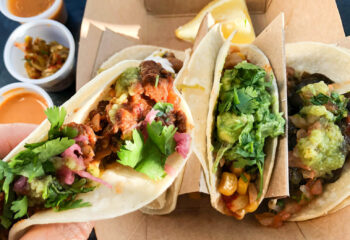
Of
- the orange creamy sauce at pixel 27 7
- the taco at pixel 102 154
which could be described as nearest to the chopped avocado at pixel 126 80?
the taco at pixel 102 154

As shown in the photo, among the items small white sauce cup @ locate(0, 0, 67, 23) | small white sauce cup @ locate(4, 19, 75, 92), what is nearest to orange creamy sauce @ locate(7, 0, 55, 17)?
small white sauce cup @ locate(0, 0, 67, 23)

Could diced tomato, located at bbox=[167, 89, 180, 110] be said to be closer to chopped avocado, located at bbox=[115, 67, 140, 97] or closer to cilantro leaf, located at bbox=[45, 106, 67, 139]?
chopped avocado, located at bbox=[115, 67, 140, 97]

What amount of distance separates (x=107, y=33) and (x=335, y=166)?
2.12 m

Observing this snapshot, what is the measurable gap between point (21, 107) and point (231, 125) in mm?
1965

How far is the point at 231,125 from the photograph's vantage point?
1977mm

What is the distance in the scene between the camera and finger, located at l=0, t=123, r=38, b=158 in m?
1.83

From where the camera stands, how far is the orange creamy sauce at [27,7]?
316 centimetres

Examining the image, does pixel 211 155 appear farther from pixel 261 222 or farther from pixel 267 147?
pixel 261 222

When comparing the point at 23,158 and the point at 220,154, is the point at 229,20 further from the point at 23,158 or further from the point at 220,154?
the point at 23,158

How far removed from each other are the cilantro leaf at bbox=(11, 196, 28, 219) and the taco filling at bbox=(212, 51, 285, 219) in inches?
45.3

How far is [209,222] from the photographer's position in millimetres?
2422

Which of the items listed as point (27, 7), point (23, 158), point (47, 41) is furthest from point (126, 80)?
point (27, 7)

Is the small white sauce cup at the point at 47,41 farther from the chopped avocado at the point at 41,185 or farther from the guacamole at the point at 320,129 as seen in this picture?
the guacamole at the point at 320,129

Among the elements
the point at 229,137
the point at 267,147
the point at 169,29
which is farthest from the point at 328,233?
the point at 169,29
